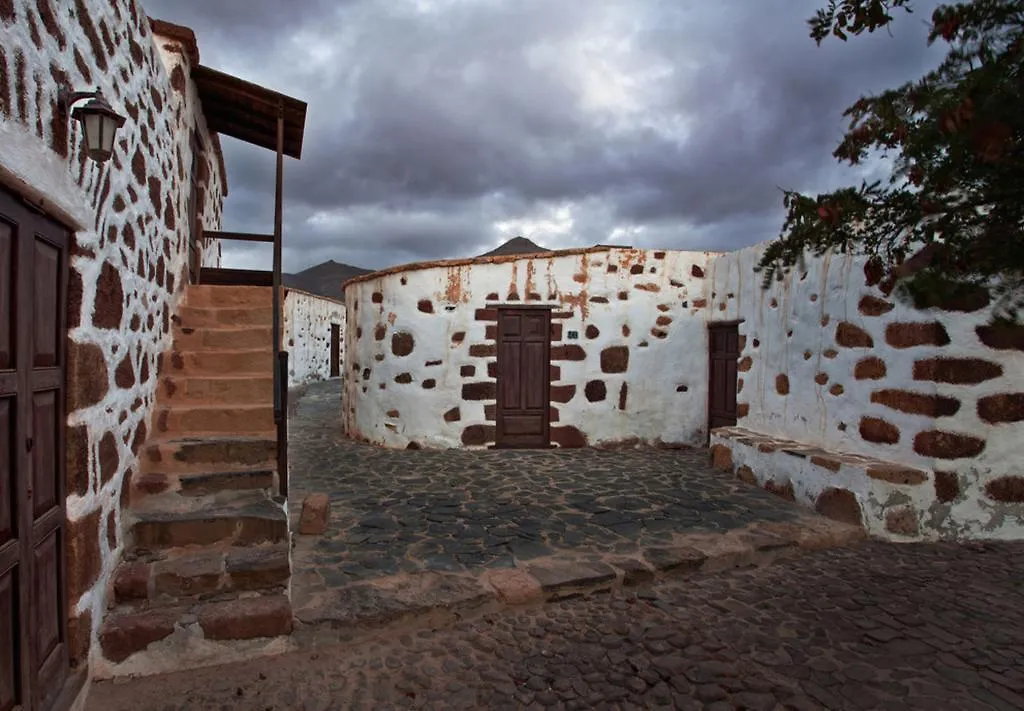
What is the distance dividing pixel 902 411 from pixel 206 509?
4419 mm

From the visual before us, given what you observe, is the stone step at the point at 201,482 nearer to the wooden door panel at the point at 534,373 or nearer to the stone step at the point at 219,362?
the stone step at the point at 219,362

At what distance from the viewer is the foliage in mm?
1196

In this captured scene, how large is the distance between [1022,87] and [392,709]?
2.50m

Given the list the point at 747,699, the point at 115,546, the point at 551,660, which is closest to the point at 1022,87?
the point at 747,699

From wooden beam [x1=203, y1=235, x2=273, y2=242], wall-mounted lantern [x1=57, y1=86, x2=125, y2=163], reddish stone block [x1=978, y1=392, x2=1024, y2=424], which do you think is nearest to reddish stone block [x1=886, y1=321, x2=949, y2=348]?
reddish stone block [x1=978, y1=392, x2=1024, y2=424]

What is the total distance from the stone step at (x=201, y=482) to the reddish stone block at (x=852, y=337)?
4186 mm

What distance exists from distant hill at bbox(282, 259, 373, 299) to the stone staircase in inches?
2188

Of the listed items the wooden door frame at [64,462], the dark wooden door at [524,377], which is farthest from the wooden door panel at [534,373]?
the wooden door frame at [64,462]

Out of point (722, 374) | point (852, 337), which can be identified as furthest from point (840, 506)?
point (722, 374)

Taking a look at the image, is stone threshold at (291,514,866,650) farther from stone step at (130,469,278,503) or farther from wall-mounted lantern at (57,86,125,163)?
wall-mounted lantern at (57,86,125,163)

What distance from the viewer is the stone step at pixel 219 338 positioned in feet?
14.2

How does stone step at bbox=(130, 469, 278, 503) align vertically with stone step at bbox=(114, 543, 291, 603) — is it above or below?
above

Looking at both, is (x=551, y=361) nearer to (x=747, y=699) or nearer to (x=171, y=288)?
(x=171, y=288)

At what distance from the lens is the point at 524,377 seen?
6.86 metres
